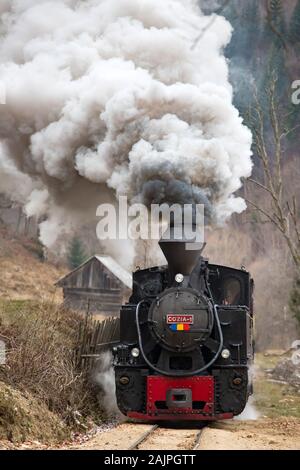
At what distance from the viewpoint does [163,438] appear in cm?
826

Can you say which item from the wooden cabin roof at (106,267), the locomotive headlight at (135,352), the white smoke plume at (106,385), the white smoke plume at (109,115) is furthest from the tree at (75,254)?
the locomotive headlight at (135,352)

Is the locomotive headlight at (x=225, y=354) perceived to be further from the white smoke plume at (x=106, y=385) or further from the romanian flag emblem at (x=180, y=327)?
the white smoke plume at (x=106, y=385)

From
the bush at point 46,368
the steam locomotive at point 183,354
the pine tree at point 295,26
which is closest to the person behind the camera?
the bush at point 46,368

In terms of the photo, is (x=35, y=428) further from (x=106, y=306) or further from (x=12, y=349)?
(x=106, y=306)

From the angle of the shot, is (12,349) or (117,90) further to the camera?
(117,90)

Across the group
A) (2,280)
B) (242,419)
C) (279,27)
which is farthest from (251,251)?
(242,419)

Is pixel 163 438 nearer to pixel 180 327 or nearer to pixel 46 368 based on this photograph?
pixel 180 327

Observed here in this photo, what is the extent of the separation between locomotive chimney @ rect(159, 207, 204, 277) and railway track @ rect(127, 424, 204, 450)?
221 centimetres

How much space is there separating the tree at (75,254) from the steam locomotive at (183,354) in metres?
25.7

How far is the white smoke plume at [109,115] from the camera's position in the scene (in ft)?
34.4

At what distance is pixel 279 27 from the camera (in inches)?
1527

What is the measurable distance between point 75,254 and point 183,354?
2645 cm

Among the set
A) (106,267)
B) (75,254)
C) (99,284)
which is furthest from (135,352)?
(75,254)
